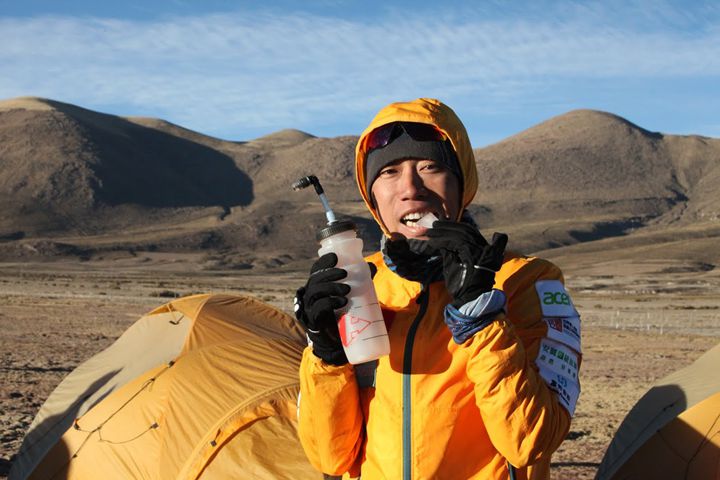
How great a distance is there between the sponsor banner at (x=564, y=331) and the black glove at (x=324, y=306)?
2.12 ft

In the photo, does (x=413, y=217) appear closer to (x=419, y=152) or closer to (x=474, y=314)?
(x=419, y=152)

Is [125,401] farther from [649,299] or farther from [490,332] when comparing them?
[649,299]

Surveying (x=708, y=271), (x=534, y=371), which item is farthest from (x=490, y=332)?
(x=708, y=271)

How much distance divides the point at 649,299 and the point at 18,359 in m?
37.9

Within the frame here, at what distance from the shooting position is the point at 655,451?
600 cm

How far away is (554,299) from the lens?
2.66 metres

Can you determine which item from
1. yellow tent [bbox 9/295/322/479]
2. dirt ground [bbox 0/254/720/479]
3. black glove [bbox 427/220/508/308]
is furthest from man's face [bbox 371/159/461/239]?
dirt ground [bbox 0/254/720/479]

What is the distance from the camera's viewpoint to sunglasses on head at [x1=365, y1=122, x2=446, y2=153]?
9.34 feet

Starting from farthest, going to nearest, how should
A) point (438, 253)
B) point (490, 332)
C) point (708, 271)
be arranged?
point (708, 271) < point (438, 253) < point (490, 332)

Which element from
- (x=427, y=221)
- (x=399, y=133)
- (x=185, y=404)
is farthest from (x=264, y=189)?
(x=427, y=221)

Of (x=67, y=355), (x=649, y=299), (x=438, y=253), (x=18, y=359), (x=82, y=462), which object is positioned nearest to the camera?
(x=438, y=253)

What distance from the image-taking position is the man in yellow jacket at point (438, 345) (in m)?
2.39

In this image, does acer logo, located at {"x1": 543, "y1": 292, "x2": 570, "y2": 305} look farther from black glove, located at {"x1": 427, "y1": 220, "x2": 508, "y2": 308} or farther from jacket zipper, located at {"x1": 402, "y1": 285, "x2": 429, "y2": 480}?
jacket zipper, located at {"x1": 402, "y1": 285, "x2": 429, "y2": 480}

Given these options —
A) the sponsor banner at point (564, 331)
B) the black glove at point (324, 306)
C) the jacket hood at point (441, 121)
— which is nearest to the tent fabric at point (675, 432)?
the sponsor banner at point (564, 331)
